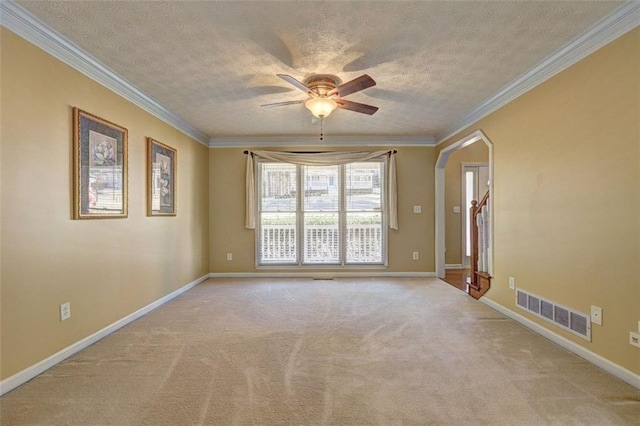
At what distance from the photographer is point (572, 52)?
2455 mm

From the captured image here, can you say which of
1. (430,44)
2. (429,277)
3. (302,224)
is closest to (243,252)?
(302,224)

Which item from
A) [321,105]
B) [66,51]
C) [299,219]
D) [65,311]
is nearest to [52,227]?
[65,311]

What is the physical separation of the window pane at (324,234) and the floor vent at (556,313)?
2.97 meters

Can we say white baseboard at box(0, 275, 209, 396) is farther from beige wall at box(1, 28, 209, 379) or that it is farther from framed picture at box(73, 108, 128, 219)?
framed picture at box(73, 108, 128, 219)

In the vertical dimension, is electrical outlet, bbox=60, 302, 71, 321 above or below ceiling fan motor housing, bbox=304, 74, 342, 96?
below

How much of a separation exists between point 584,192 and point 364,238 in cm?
349

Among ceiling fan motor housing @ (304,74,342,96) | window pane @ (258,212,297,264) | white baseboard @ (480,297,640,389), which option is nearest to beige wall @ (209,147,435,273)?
window pane @ (258,212,297,264)

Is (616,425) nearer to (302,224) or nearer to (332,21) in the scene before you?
(332,21)

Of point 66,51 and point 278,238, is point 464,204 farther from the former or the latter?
point 66,51

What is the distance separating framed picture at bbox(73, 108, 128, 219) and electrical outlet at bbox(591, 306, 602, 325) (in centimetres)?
412

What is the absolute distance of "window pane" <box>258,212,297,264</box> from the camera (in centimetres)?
562

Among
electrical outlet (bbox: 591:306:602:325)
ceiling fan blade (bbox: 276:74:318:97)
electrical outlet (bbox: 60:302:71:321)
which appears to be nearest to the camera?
electrical outlet (bbox: 591:306:602:325)

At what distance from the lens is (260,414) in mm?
1766

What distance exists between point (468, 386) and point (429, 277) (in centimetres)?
355
